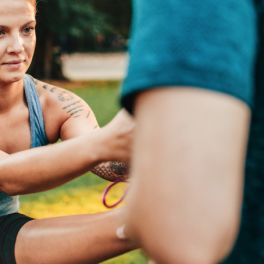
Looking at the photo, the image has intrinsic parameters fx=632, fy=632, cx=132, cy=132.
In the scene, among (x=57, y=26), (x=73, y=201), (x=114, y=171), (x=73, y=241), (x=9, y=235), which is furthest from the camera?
(x=57, y=26)

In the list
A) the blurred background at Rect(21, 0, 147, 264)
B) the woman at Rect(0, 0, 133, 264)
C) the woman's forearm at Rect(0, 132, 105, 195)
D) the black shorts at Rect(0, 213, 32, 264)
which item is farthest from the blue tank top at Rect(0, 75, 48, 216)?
the blurred background at Rect(21, 0, 147, 264)

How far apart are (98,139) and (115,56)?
122 ft

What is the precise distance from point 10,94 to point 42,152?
1.13 meters

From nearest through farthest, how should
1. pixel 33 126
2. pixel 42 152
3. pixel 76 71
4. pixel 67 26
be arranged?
pixel 42 152
pixel 33 126
pixel 67 26
pixel 76 71

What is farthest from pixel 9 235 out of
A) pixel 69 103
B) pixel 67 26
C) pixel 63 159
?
pixel 67 26

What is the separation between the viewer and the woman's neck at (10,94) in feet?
8.58

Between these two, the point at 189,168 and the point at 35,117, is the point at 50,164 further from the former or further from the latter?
the point at 35,117

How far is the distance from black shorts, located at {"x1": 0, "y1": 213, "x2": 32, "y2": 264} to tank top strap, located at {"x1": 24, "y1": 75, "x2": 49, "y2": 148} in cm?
34

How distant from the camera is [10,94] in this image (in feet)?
8.67

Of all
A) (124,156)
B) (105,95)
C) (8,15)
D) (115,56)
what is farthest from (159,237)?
(115,56)

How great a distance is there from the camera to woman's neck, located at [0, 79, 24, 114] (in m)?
2.62

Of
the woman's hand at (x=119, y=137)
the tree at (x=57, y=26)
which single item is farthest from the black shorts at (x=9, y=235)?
the tree at (x=57, y=26)

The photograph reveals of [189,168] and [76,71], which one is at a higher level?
[189,168]

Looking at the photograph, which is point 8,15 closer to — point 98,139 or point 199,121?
point 98,139
